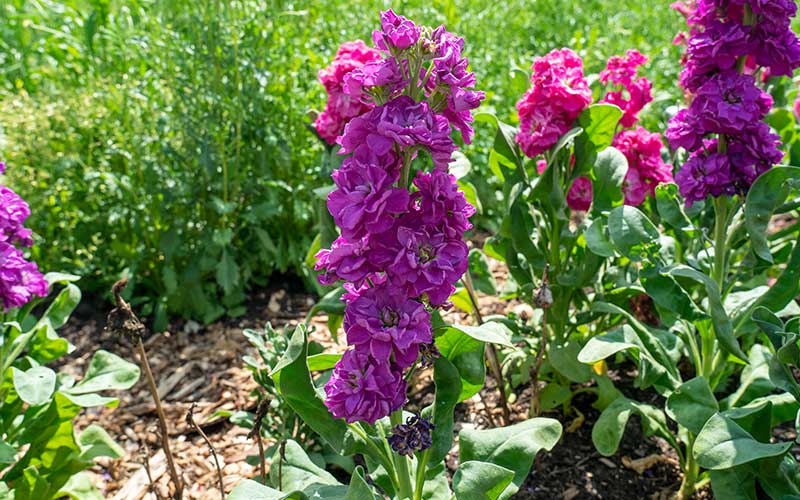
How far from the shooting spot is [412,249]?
165 cm

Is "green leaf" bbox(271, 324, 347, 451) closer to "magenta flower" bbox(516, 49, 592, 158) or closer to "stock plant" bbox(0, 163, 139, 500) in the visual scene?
"stock plant" bbox(0, 163, 139, 500)

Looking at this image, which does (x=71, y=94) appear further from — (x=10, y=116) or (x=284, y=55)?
(x=284, y=55)

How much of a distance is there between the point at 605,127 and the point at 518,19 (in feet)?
12.1

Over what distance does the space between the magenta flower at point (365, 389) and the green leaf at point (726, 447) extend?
88cm

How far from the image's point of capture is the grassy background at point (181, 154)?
384cm

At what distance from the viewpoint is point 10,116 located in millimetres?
4102

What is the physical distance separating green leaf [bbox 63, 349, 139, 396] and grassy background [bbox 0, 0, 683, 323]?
41.6 inches

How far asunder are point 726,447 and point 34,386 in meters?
1.96

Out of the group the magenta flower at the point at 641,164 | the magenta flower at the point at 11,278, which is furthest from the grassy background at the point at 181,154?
the magenta flower at the point at 11,278

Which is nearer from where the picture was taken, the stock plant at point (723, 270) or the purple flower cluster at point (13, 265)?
the stock plant at point (723, 270)

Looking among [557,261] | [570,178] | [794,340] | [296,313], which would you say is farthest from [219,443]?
[794,340]

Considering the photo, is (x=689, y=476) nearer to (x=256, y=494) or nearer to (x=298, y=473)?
(x=298, y=473)

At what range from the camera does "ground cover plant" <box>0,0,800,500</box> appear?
5.66 ft

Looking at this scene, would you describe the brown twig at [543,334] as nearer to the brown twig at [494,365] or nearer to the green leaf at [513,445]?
the brown twig at [494,365]
